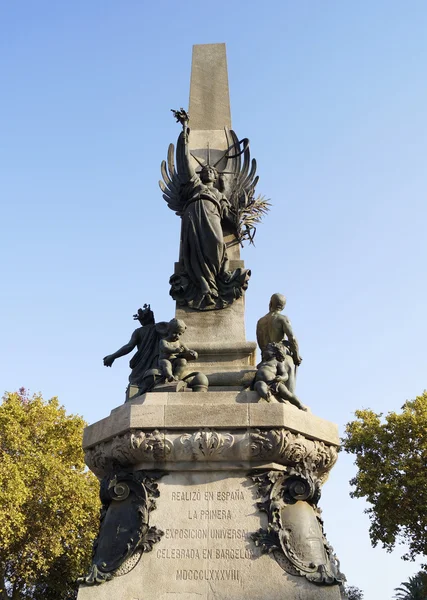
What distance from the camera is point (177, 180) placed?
12805 millimetres

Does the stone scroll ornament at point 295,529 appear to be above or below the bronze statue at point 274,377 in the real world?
below

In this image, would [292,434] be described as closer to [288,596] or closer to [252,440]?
[252,440]

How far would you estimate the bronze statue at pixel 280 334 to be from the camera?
10203mm

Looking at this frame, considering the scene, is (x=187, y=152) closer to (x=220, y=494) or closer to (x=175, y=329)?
(x=175, y=329)

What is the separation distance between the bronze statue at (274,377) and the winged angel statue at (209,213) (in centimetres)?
163

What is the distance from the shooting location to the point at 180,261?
12.1m

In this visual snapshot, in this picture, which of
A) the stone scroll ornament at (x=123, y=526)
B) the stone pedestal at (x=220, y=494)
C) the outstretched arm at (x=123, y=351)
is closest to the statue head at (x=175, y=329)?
the outstretched arm at (x=123, y=351)

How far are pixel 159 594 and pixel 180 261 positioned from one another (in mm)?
5458

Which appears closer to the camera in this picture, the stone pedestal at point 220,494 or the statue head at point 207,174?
the stone pedestal at point 220,494

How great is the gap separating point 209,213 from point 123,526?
5159mm

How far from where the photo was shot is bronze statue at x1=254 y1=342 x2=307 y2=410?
374 inches

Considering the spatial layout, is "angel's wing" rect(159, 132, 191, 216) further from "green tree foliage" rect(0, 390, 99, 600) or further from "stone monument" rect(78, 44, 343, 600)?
"green tree foliage" rect(0, 390, 99, 600)

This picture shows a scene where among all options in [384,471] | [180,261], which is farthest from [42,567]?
[180,261]

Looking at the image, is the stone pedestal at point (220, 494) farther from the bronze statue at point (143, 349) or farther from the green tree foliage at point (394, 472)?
the green tree foliage at point (394, 472)
